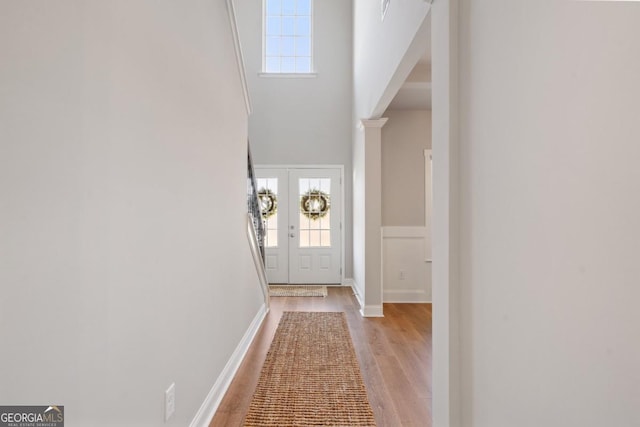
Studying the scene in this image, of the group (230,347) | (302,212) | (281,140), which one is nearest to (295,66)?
(281,140)

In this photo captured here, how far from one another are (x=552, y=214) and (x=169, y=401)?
5.20 ft

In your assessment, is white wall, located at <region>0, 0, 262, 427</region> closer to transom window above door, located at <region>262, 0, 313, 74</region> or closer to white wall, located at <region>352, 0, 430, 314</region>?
white wall, located at <region>352, 0, 430, 314</region>

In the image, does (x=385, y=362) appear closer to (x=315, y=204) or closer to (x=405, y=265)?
(x=405, y=265)

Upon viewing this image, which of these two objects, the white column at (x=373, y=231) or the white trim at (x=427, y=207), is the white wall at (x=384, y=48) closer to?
the white column at (x=373, y=231)

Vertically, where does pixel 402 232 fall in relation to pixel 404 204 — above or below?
below

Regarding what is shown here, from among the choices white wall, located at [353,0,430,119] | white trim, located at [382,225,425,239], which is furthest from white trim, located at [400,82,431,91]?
white trim, located at [382,225,425,239]

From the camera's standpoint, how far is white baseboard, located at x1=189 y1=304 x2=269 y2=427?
196 cm

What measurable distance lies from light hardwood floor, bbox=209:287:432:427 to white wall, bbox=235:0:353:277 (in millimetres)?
2078

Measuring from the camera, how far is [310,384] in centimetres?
254

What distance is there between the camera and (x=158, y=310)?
4.92 ft

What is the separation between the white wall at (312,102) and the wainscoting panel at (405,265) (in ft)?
4.29

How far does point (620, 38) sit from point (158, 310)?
1649mm

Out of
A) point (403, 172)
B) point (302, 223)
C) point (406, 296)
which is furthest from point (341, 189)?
point (406, 296)

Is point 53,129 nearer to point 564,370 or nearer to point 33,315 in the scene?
point 33,315
